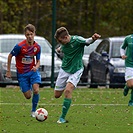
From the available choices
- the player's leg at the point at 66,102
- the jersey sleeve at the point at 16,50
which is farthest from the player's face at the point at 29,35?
the player's leg at the point at 66,102

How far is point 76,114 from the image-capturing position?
1352 cm

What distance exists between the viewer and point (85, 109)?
14.5 m

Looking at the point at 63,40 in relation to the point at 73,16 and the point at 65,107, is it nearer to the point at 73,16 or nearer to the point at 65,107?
the point at 65,107

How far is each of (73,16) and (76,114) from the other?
1786cm

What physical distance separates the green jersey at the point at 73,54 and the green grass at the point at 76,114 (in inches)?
36.0

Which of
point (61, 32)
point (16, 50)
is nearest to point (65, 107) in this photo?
point (61, 32)

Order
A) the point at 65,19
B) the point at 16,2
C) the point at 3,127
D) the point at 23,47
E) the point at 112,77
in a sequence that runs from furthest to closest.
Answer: the point at 65,19, the point at 16,2, the point at 112,77, the point at 23,47, the point at 3,127

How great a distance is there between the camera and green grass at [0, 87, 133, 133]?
11312 millimetres

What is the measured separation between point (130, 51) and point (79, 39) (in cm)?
313

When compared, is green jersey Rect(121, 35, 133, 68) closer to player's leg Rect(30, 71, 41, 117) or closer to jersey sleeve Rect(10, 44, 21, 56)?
player's leg Rect(30, 71, 41, 117)

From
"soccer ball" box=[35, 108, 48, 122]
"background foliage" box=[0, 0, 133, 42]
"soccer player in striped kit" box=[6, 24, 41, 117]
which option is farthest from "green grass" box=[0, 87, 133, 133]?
"background foliage" box=[0, 0, 133, 42]

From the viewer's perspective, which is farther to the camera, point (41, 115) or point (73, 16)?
point (73, 16)

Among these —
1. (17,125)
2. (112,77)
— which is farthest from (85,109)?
(112,77)

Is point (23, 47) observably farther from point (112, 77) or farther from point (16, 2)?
point (16, 2)
